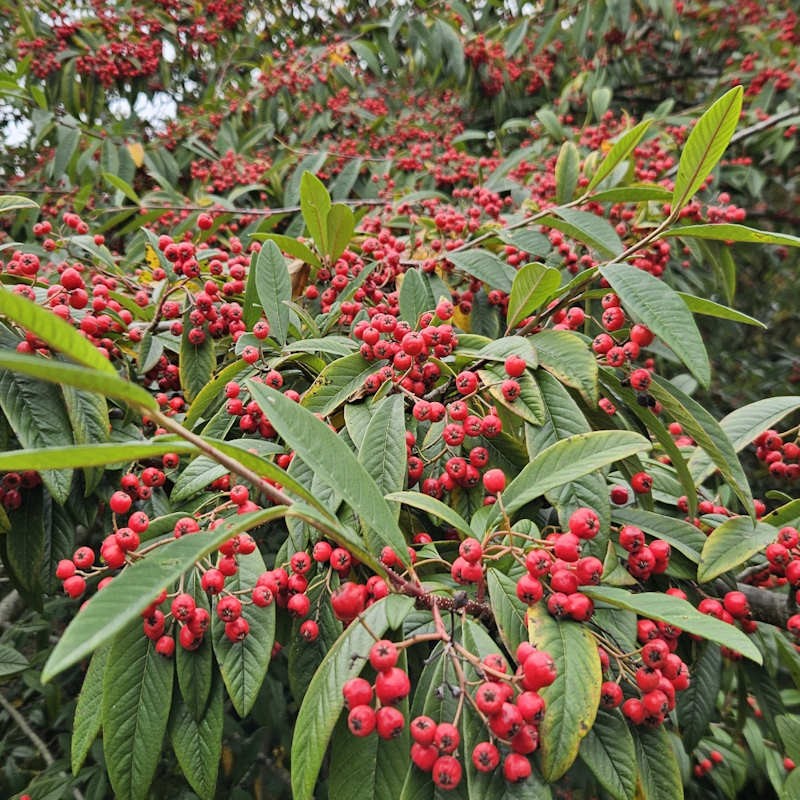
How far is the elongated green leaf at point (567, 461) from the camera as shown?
104 cm

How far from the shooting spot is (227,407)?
1465 mm

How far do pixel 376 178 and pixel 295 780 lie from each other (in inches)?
140

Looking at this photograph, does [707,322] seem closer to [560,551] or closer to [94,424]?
[560,551]

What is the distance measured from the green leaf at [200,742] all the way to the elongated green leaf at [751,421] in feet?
4.21

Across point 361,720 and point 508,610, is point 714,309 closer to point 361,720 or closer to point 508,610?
point 508,610

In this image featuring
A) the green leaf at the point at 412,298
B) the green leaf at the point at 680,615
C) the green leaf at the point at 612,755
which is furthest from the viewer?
the green leaf at the point at 412,298

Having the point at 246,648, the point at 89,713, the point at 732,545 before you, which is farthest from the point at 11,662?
the point at 732,545

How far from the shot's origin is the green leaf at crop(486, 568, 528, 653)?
39.4 inches

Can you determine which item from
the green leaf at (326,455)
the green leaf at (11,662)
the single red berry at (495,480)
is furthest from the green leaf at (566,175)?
the green leaf at (11,662)

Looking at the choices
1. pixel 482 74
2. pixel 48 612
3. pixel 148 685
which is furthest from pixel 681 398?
pixel 482 74

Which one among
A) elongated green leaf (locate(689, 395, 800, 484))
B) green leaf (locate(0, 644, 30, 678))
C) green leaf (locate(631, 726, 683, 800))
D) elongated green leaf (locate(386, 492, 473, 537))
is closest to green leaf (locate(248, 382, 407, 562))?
elongated green leaf (locate(386, 492, 473, 537))

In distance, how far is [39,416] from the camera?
1.32 metres

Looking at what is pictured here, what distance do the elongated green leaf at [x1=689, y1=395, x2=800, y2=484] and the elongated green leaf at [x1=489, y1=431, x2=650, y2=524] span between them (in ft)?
1.93

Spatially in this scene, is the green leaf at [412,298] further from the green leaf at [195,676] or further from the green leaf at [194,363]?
the green leaf at [195,676]
